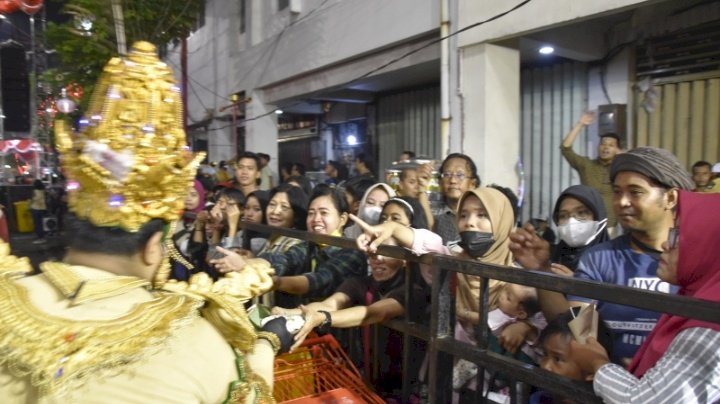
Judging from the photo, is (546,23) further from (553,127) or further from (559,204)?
(559,204)

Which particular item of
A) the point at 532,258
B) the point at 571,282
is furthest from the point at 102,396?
the point at 532,258

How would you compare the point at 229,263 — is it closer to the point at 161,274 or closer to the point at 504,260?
the point at 161,274

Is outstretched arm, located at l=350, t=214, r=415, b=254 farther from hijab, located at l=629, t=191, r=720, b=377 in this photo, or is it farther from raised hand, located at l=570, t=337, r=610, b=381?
hijab, located at l=629, t=191, r=720, b=377

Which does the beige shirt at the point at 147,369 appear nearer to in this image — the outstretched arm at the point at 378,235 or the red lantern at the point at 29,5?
the outstretched arm at the point at 378,235

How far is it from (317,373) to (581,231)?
5.50ft

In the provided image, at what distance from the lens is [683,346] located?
1.35 m

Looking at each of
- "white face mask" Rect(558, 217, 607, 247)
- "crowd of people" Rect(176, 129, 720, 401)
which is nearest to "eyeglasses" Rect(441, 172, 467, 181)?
"crowd of people" Rect(176, 129, 720, 401)

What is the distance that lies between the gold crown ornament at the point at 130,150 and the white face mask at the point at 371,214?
96.1 inches

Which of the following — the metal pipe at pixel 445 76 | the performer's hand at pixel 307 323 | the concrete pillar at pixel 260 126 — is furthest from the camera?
the concrete pillar at pixel 260 126

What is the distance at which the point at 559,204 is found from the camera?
3047 millimetres

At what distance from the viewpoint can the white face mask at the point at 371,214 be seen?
153 inches

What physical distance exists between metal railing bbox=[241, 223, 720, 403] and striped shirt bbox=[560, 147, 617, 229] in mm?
3818

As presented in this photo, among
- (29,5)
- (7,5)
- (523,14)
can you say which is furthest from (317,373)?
(7,5)

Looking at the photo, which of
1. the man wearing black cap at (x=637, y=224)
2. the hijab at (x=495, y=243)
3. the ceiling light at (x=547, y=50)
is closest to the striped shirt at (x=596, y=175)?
the ceiling light at (x=547, y=50)
